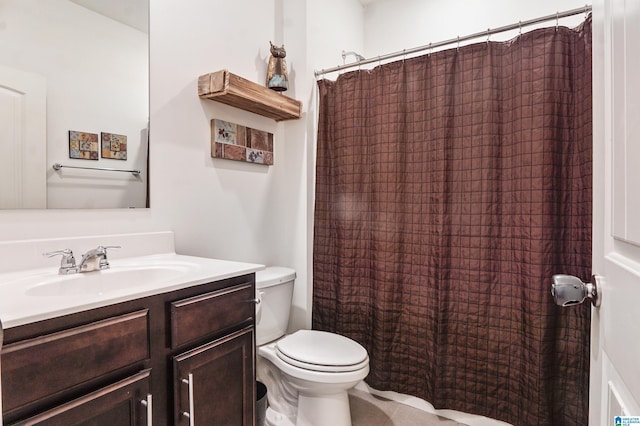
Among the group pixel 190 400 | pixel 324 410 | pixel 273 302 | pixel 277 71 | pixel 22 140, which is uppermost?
pixel 277 71

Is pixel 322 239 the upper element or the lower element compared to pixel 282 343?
upper

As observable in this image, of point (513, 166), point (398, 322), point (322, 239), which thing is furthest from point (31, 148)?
point (513, 166)

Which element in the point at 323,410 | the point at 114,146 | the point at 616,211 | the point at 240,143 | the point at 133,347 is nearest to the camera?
the point at 616,211

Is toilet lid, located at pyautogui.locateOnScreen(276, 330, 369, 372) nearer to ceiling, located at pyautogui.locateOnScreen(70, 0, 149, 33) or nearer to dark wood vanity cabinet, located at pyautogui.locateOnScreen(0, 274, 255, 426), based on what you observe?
dark wood vanity cabinet, located at pyautogui.locateOnScreen(0, 274, 255, 426)

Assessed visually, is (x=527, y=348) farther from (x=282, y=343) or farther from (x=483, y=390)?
(x=282, y=343)

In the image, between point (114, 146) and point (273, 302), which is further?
point (273, 302)

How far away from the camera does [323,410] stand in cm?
159

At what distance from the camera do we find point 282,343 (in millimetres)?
1720

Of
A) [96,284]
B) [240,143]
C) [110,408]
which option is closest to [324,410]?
[110,408]

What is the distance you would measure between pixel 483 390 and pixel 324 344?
0.81m

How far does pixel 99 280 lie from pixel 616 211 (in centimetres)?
139

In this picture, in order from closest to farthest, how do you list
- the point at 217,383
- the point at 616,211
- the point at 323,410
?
A: the point at 616,211 → the point at 217,383 → the point at 323,410

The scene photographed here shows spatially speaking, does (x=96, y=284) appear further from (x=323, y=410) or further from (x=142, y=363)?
(x=323, y=410)

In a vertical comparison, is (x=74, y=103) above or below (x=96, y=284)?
above
